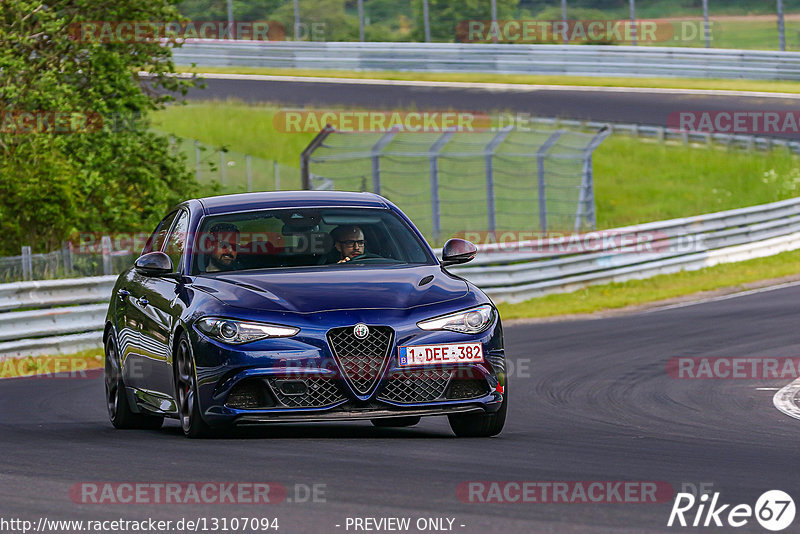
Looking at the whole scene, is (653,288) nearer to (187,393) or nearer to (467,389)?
(467,389)

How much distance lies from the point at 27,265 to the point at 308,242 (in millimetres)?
8778

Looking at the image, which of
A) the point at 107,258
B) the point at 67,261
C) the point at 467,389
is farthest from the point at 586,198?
the point at 467,389

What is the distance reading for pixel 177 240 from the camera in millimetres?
9922

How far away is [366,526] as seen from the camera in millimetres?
5715

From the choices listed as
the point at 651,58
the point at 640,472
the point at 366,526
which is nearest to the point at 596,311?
the point at 640,472

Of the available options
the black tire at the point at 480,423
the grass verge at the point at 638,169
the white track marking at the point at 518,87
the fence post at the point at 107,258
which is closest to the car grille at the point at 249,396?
the black tire at the point at 480,423

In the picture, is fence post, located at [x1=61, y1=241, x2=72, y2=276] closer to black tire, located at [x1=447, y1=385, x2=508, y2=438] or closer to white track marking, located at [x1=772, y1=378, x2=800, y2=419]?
white track marking, located at [x1=772, y1=378, x2=800, y2=419]

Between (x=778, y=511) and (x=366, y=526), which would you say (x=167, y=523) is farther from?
(x=778, y=511)

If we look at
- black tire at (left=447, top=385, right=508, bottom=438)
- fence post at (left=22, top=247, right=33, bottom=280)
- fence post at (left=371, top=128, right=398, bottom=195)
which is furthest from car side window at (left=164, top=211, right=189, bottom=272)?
fence post at (left=371, top=128, right=398, bottom=195)

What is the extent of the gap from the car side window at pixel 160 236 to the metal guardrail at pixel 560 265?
5.90 metres

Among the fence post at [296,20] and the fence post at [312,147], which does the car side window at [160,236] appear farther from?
the fence post at [296,20]

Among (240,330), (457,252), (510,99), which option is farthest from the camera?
(510,99)

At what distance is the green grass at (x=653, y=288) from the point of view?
2158 centimetres

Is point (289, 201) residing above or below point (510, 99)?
above
